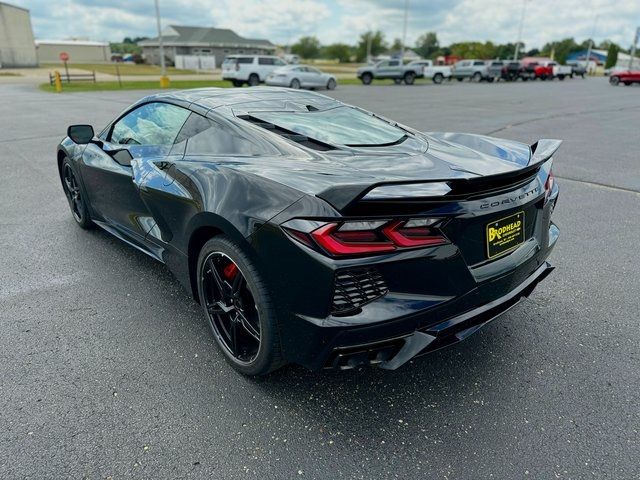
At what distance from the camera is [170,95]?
140 inches

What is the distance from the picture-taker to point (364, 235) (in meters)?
1.97

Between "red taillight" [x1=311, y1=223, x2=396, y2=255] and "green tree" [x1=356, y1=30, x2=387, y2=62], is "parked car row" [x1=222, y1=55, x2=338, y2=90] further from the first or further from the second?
"green tree" [x1=356, y1=30, x2=387, y2=62]

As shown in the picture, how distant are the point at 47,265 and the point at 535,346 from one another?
12.5 ft

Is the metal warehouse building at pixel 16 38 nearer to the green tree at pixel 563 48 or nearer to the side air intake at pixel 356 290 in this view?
the side air intake at pixel 356 290

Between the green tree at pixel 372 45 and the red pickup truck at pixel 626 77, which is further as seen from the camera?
the green tree at pixel 372 45

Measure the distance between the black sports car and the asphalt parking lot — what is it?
1.14 ft

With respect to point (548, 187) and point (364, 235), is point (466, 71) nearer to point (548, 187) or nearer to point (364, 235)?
point (548, 187)

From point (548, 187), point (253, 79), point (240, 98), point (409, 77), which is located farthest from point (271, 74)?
point (548, 187)

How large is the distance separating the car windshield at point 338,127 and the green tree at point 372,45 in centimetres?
12127

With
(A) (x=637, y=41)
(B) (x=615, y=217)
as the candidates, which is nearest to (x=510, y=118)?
(B) (x=615, y=217)

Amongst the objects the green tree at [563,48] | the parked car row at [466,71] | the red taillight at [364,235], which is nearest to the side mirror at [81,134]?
the red taillight at [364,235]

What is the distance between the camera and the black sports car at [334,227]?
78.2 inches

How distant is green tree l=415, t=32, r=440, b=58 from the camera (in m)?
131

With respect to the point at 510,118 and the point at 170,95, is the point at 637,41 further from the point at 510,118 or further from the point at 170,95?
the point at 170,95
